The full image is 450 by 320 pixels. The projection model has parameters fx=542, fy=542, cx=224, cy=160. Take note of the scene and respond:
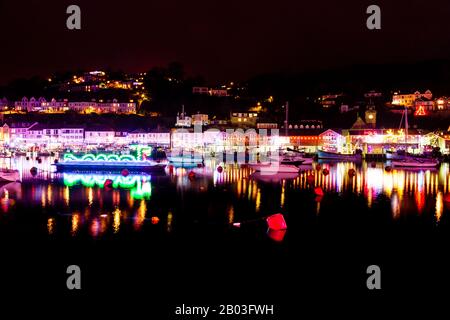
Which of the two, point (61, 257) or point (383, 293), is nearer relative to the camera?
point (383, 293)

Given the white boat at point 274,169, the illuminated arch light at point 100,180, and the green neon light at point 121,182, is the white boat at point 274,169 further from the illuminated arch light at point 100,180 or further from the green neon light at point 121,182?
the illuminated arch light at point 100,180

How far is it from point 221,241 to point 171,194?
10.0 meters

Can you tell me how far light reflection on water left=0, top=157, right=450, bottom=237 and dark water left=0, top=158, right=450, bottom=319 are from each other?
0.09 metres

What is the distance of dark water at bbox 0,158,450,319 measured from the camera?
43.5 feet

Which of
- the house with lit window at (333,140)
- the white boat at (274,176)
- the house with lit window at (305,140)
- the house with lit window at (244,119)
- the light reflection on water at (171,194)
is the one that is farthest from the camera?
the house with lit window at (244,119)

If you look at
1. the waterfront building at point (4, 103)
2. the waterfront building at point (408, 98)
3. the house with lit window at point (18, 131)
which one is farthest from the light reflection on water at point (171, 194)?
the waterfront building at point (4, 103)

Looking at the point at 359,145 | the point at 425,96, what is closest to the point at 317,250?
the point at 359,145

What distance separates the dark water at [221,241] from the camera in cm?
1325

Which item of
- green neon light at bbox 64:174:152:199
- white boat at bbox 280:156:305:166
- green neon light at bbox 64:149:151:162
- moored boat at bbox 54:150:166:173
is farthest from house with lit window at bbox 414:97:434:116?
green neon light at bbox 64:174:152:199

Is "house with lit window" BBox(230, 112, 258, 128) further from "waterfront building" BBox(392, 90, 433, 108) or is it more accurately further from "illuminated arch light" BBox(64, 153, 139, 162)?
"illuminated arch light" BBox(64, 153, 139, 162)

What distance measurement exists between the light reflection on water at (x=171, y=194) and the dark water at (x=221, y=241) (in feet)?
0.28

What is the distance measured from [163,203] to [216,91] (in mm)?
75021
